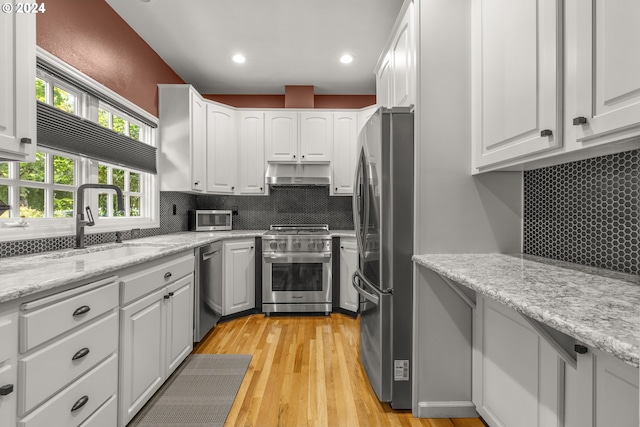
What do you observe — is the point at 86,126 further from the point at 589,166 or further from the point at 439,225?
the point at 589,166

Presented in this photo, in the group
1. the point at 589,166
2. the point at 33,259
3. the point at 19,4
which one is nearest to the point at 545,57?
the point at 589,166

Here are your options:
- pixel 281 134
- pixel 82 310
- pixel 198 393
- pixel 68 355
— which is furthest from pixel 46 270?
pixel 281 134

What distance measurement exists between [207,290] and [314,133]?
2164mm

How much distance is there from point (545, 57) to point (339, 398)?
1.96 meters

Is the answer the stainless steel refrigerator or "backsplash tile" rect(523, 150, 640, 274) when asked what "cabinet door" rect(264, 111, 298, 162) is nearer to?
the stainless steel refrigerator

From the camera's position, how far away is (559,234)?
4.80ft

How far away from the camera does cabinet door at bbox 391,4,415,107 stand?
1.76 meters

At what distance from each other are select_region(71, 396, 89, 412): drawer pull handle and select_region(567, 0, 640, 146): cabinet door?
6.71ft

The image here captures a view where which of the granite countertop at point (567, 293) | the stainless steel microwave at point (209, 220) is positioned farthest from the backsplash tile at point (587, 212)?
the stainless steel microwave at point (209, 220)

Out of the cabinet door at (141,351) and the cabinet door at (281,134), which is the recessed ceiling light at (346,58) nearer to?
the cabinet door at (281,134)

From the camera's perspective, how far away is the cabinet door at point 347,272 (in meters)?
3.23

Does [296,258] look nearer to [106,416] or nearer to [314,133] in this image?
[314,133]

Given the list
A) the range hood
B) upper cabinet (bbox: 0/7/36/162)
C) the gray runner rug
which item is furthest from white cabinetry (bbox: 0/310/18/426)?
the range hood

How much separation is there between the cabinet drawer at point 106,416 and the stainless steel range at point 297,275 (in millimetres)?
1912
